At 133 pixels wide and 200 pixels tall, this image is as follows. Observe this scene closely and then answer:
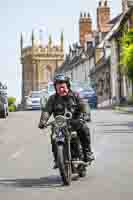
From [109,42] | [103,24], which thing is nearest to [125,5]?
[109,42]

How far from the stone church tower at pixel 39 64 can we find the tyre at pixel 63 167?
581 feet

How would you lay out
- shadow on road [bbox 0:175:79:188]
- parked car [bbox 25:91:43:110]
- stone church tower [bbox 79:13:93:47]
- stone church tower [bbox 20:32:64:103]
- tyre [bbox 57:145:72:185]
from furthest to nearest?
stone church tower [bbox 20:32:64:103]
stone church tower [bbox 79:13:93:47]
parked car [bbox 25:91:43:110]
shadow on road [bbox 0:175:79:188]
tyre [bbox 57:145:72:185]

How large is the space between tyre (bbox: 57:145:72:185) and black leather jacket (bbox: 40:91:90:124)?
0.70 metres

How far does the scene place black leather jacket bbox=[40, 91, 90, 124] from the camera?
10.9 m

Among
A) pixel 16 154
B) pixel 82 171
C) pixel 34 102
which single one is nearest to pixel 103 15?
pixel 34 102

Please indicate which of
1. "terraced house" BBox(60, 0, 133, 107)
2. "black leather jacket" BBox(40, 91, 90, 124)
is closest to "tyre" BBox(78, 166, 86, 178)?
"black leather jacket" BBox(40, 91, 90, 124)

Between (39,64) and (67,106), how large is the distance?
18232cm

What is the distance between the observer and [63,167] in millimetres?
10328

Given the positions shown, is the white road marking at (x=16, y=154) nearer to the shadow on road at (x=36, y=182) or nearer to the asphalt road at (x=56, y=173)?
the asphalt road at (x=56, y=173)

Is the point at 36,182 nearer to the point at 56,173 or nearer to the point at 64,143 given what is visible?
the point at 64,143

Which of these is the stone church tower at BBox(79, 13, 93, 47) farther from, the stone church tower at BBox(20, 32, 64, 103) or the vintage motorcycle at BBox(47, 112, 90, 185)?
the vintage motorcycle at BBox(47, 112, 90, 185)

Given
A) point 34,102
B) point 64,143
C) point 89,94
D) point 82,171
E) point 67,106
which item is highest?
point 89,94

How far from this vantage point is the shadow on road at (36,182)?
10742 millimetres

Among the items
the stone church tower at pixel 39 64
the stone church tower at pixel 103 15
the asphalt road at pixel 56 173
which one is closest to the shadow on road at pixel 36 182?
the asphalt road at pixel 56 173
